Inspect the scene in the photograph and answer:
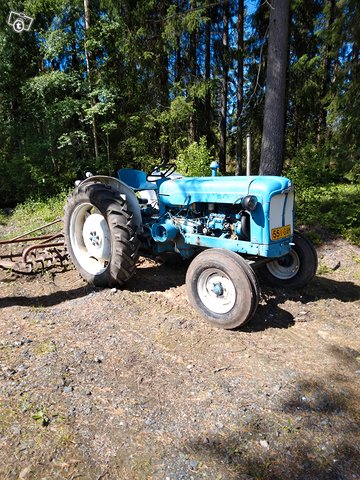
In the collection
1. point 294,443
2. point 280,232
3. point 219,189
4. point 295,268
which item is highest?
point 219,189

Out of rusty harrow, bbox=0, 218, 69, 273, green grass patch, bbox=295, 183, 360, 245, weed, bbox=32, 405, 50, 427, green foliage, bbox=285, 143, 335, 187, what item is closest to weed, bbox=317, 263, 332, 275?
green grass patch, bbox=295, 183, 360, 245

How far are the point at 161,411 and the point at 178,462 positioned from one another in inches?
16.5

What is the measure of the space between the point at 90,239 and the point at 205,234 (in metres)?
1.53

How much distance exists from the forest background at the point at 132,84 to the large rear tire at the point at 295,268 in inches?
160

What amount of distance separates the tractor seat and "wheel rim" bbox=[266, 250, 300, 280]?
74.0 inches

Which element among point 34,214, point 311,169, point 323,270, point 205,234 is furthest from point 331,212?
point 34,214

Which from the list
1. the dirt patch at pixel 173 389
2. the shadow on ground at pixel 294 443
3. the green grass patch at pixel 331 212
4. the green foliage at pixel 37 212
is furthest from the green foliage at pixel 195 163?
the shadow on ground at pixel 294 443

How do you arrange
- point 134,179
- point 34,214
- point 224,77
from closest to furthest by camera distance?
point 134,179
point 34,214
point 224,77

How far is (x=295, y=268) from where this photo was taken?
4273mm

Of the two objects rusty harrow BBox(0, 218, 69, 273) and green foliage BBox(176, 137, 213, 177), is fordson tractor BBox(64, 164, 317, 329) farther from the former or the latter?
green foliage BBox(176, 137, 213, 177)

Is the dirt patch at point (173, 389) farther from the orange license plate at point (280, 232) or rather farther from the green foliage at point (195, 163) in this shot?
the green foliage at point (195, 163)

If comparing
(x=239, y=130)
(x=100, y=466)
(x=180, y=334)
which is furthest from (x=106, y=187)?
(x=239, y=130)

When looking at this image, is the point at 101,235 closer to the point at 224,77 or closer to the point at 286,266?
the point at 286,266

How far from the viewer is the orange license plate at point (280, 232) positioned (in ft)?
11.8
